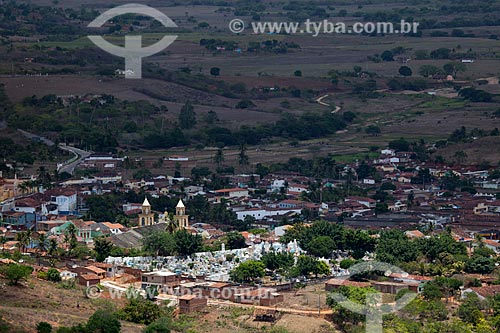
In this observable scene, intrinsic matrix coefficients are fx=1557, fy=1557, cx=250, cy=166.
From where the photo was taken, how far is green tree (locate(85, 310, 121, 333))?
3997 centimetres

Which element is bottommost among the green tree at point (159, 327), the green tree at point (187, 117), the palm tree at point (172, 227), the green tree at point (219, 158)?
the green tree at point (159, 327)

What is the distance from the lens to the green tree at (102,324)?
40.0 m

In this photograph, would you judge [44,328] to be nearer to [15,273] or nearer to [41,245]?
[15,273]

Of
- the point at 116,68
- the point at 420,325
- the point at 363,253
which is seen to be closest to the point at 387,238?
the point at 363,253

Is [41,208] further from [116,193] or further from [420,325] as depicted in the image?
[420,325]

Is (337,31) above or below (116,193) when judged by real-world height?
above

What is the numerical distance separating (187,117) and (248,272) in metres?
42.7

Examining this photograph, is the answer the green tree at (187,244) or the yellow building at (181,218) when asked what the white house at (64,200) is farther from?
the green tree at (187,244)

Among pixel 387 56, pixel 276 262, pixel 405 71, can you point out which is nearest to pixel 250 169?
pixel 276 262

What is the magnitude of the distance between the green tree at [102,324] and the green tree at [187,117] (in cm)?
4917

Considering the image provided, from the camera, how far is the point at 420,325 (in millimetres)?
42969

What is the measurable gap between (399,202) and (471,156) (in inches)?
472

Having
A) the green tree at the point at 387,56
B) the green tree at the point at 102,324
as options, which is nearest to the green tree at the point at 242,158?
the green tree at the point at 102,324

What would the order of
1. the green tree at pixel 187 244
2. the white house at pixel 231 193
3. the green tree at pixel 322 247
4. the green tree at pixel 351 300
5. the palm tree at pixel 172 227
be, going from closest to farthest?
the green tree at pixel 351 300 < the green tree at pixel 322 247 < the green tree at pixel 187 244 < the palm tree at pixel 172 227 < the white house at pixel 231 193
